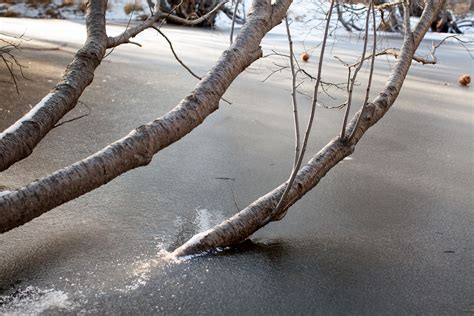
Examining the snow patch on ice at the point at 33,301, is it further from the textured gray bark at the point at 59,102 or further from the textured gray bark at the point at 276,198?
the textured gray bark at the point at 276,198

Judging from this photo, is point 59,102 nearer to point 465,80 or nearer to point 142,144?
point 142,144

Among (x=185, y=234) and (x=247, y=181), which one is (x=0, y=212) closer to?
(x=185, y=234)

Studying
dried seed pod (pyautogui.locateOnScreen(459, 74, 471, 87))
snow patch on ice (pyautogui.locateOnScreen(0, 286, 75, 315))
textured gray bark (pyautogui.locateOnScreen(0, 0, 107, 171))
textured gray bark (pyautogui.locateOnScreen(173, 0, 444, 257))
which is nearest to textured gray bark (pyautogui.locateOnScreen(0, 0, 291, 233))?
textured gray bark (pyautogui.locateOnScreen(0, 0, 107, 171))

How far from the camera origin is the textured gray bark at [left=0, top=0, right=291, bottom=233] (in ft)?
7.36

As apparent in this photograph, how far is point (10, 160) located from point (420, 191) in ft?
8.90

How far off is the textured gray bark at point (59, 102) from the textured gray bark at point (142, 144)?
0.22 m

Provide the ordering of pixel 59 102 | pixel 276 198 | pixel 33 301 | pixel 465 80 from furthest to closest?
pixel 465 80 < pixel 276 198 < pixel 59 102 < pixel 33 301

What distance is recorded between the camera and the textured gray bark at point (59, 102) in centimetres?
241

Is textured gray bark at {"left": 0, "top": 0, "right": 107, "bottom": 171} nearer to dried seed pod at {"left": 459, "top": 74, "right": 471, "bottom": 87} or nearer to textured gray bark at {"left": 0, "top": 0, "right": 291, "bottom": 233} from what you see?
textured gray bark at {"left": 0, "top": 0, "right": 291, "bottom": 233}

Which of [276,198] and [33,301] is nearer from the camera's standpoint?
[33,301]

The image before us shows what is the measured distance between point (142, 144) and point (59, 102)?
432mm

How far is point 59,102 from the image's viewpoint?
8.53 feet

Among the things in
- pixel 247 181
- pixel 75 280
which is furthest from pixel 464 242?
pixel 75 280

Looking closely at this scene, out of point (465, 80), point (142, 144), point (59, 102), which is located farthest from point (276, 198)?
point (465, 80)
